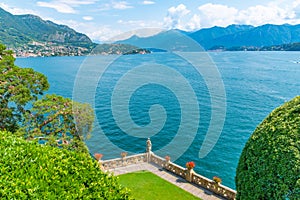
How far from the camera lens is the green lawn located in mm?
14953

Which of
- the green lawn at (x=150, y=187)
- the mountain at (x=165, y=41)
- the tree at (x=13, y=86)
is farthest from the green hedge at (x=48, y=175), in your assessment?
the mountain at (x=165, y=41)

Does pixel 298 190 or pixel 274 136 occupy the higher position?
pixel 274 136

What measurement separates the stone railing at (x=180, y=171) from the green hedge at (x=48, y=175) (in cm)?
1109

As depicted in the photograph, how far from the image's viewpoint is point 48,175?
5.18 metres

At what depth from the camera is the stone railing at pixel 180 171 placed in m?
15.2

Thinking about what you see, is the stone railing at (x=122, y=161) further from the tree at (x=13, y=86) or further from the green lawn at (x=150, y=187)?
the tree at (x=13, y=86)

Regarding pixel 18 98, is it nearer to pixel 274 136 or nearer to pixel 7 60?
pixel 7 60

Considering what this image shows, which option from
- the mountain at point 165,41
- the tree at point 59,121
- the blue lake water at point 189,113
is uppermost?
the mountain at point 165,41

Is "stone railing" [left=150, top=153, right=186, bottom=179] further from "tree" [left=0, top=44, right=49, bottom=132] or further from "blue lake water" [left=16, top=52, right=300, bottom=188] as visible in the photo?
"tree" [left=0, top=44, right=49, bottom=132]

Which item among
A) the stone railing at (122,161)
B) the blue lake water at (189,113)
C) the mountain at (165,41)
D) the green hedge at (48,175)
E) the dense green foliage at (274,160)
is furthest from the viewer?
the blue lake water at (189,113)

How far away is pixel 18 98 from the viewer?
618 inches

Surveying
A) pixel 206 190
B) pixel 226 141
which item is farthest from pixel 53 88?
pixel 206 190

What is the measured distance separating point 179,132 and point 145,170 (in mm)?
17560

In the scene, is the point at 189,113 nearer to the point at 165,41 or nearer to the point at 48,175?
the point at 165,41
